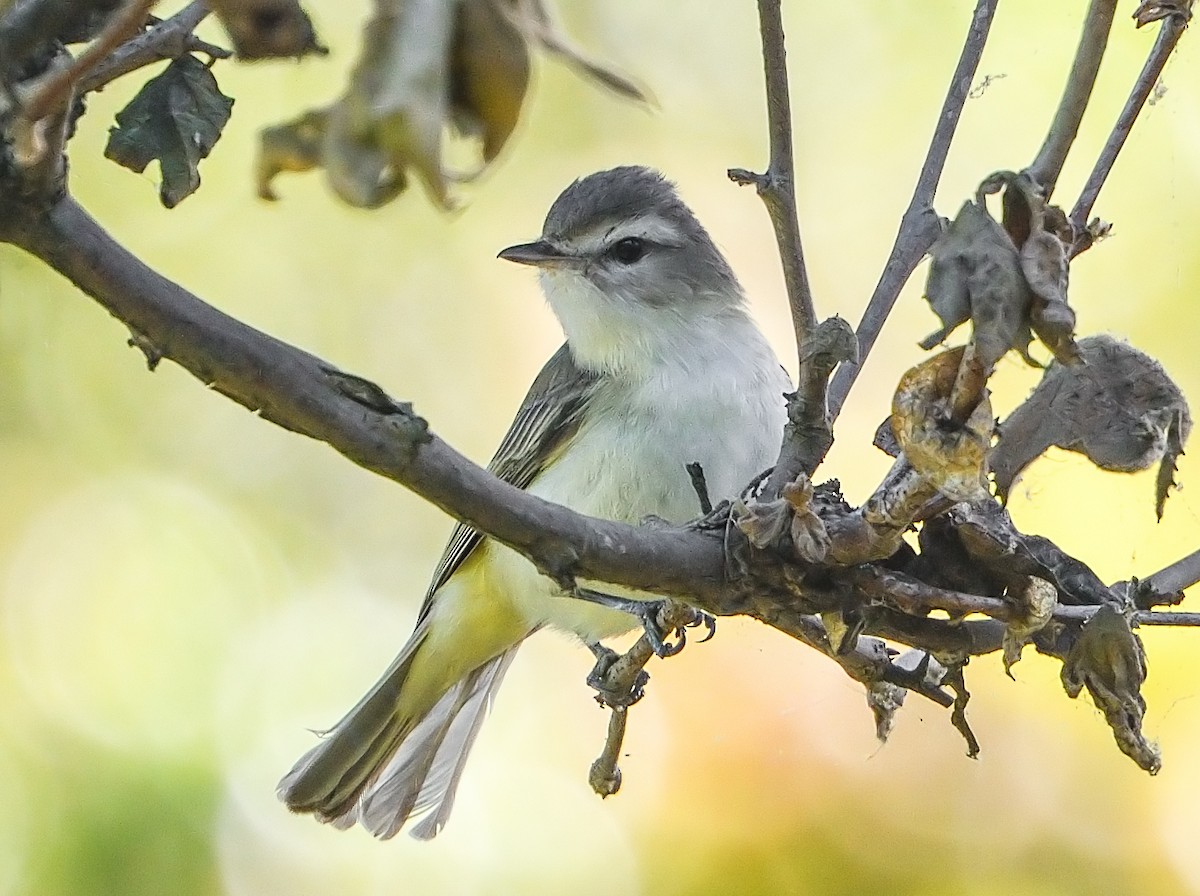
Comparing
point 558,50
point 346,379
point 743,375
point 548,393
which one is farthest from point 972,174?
point 558,50

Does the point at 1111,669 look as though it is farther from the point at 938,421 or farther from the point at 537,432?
the point at 537,432

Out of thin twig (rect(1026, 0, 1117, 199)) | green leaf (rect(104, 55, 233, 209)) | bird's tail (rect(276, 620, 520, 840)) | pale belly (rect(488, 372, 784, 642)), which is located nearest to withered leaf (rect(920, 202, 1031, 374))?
thin twig (rect(1026, 0, 1117, 199))

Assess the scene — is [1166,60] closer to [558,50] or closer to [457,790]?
[558,50]

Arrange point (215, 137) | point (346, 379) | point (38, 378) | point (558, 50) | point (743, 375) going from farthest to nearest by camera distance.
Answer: point (38, 378), point (743, 375), point (215, 137), point (346, 379), point (558, 50)

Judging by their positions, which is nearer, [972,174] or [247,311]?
[972,174]

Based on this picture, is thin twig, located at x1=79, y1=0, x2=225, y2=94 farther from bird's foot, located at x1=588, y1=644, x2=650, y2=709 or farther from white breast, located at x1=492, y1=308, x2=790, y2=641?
white breast, located at x1=492, y1=308, x2=790, y2=641

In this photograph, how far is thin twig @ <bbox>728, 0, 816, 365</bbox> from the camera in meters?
1.52

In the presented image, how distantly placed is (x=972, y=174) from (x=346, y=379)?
2.69m

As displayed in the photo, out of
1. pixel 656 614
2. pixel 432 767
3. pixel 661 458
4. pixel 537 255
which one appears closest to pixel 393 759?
pixel 432 767

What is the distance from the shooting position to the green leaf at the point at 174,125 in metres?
1.36

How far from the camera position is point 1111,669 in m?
1.38

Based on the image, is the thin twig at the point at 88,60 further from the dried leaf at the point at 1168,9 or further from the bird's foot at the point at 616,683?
the bird's foot at the point at 616,683

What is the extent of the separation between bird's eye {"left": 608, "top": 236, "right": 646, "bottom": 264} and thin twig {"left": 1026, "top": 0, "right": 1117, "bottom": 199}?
2350 mm

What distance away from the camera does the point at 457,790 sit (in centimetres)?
350
